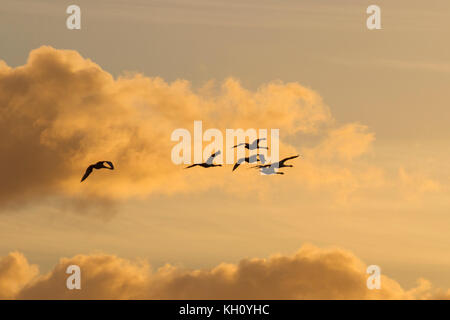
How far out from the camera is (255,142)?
15725 centimetres
